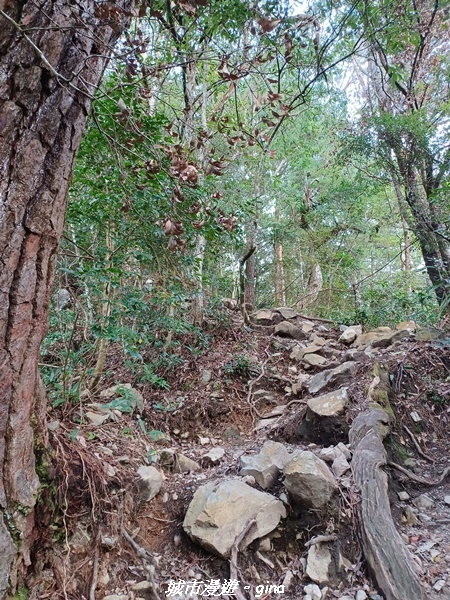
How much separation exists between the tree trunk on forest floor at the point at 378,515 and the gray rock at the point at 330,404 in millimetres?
224

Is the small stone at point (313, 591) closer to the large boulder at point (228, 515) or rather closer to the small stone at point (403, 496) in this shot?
the large boulder at point (228, 515)

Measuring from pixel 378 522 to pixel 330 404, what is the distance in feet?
3.57

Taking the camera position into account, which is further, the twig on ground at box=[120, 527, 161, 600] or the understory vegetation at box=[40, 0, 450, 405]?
the understory vegetation at box=[40, 0, 450, 405]

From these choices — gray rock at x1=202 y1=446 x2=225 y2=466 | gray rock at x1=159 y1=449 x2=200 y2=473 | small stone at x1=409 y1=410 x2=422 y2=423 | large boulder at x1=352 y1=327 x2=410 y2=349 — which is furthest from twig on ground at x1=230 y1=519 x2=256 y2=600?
large boulder at x1=352 y1=327 x2=410 y2=349

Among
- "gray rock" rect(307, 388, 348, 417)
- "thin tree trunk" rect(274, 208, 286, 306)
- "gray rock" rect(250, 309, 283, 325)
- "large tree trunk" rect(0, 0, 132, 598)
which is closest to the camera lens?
"large tree trunk" rect(0, 0, 132, 598)

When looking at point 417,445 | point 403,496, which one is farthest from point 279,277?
point 403,496

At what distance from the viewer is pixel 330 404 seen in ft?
8.82

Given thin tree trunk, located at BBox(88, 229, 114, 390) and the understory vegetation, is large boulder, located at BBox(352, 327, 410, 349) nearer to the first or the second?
the understory vegetation

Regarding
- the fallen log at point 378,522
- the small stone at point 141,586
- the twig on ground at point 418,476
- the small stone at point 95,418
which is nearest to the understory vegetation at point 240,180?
the small stone at point 95,418

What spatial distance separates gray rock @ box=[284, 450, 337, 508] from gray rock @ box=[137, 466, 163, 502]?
74 centimetres

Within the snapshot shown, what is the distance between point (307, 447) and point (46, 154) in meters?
2.46

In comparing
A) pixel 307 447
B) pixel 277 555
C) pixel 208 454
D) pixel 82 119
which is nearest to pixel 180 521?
pixel 277 555

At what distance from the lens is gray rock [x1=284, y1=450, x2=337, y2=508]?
5.74ft

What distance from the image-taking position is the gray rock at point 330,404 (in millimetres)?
2627
